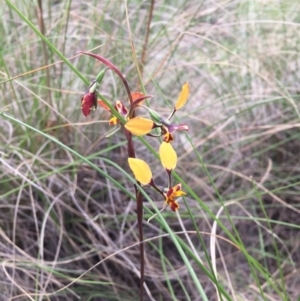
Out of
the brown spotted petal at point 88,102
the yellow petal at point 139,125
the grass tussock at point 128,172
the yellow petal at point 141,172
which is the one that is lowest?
the grass tussock at point 128,172

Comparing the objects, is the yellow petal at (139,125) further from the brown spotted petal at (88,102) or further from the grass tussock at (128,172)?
the grass tussock at (128,172)

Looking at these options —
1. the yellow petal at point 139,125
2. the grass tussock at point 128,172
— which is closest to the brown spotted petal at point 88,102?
the yellow petal at point 139,125

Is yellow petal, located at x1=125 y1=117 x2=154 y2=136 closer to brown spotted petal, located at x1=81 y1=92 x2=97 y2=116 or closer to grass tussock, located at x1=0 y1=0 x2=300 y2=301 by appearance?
brown spotted petal, located at x1=81 y1=92 x2=97 y2=116

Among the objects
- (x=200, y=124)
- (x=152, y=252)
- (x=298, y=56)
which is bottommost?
(x=152, y=252)

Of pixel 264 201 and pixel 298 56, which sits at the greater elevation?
pixel 298 56

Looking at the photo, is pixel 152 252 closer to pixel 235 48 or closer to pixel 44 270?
pixel 44 270

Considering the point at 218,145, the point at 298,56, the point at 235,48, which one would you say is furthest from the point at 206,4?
the point at 218,145

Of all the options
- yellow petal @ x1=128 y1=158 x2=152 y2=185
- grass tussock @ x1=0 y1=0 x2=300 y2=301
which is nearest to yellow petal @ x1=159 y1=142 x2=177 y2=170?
yellow petal @ x1=128 y1=158 x2=152 y2=185
